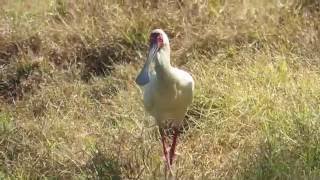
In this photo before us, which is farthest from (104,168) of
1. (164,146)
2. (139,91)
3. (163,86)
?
(139,91)

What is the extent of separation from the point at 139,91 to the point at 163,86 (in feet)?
3.90

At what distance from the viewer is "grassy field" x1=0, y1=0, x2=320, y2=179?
4.52 m

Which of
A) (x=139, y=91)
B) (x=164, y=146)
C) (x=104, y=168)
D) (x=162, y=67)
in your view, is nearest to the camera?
(x=162, y=67)

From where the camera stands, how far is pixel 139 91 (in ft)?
18.3

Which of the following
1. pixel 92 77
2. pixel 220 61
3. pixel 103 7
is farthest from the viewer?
pixel 103 7

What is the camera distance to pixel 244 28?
615 centimetres

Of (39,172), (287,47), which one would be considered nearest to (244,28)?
(287,47)

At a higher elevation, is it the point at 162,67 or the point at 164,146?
the point at 162,67

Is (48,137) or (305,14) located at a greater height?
(305,14)

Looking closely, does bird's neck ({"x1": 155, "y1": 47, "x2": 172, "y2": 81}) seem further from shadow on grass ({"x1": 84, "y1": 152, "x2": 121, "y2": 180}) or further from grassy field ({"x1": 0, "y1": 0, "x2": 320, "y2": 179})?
shadow on grass ({"x1": 84, "y1": 152, "x2": 121, "y2": 180})

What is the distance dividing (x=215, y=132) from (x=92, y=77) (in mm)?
1619

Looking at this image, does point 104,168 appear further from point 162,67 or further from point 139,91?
point 139,91

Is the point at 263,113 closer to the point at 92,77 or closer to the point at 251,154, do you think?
the point at 251,154

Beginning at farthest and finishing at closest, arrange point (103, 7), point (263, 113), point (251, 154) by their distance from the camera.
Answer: point (103, 7) < point (263, 113) < point (251, 154)
